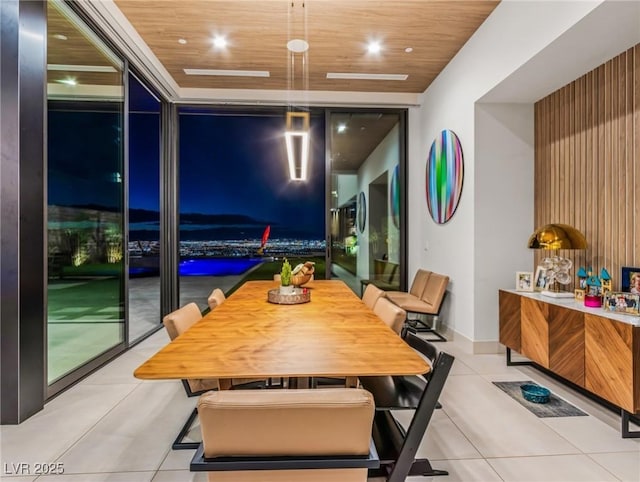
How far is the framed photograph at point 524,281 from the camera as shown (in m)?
3.35

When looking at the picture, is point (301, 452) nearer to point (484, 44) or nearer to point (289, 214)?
point (484, 44)

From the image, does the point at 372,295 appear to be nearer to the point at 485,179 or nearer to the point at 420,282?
the point at 485,179

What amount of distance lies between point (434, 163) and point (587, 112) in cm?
188

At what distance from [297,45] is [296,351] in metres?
3.54

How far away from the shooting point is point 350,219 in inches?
218

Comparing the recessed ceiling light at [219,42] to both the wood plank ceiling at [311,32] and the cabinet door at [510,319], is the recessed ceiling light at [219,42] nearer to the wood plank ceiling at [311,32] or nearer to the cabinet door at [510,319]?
the wood plank ceiling at [311,32]

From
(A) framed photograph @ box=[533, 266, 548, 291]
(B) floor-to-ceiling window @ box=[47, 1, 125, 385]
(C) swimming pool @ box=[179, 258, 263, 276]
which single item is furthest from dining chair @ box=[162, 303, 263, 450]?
(C) swimming pool @ box=[179, 258, 263, 276]

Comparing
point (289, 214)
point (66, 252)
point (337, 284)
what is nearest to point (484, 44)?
point (337, 284)

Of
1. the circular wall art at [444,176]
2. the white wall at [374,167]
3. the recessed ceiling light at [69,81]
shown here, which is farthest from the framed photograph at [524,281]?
the recessed ceiling light at [69,81]

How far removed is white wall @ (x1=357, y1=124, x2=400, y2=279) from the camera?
18.3ft

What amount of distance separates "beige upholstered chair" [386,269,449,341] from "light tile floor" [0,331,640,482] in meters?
1.28

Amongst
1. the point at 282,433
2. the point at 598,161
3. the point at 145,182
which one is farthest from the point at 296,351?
the point at 145,182

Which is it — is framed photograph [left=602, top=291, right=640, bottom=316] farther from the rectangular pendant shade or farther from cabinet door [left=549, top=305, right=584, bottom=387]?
the rectangular pendant shade

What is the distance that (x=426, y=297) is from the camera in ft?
14.6
